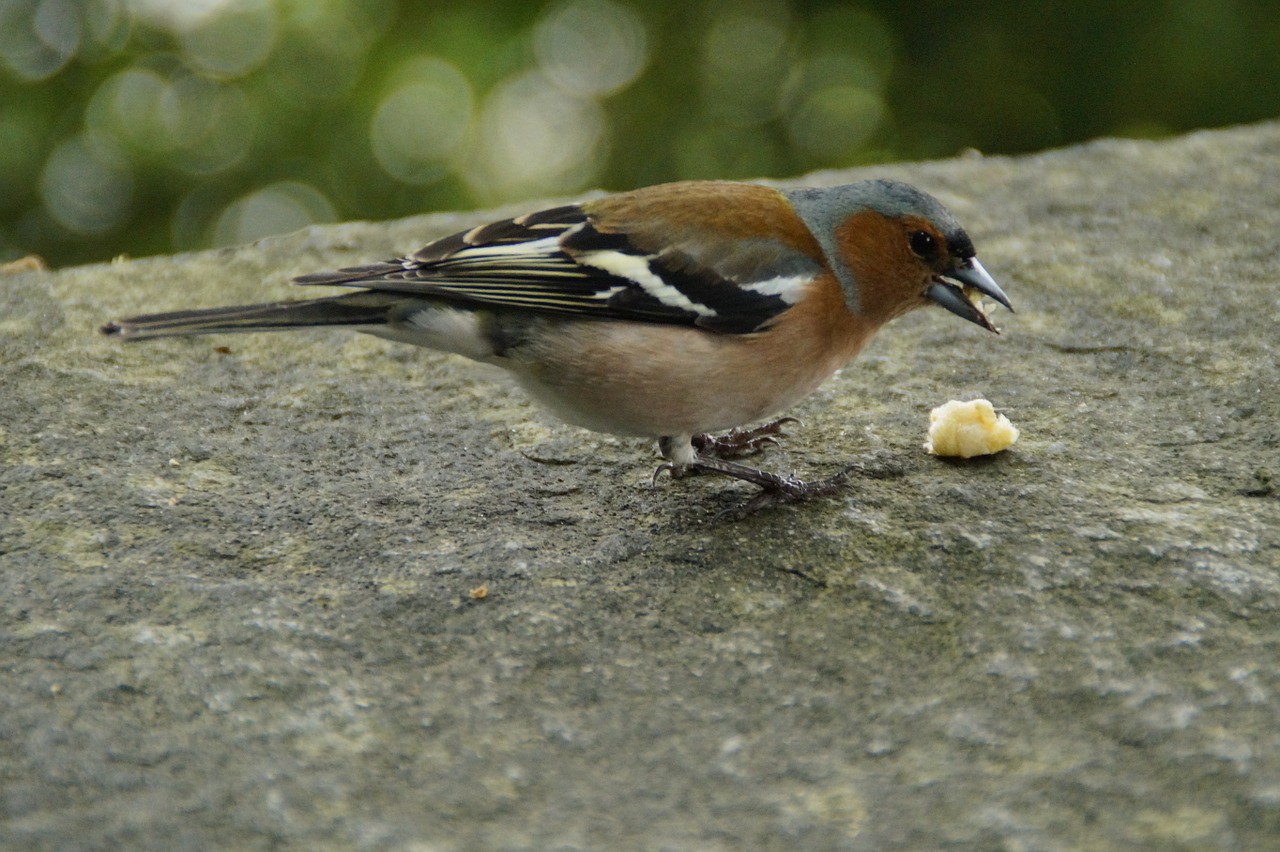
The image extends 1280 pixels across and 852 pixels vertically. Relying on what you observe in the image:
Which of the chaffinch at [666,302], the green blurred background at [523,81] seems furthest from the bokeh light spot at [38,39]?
the chaffinch at [666,302]

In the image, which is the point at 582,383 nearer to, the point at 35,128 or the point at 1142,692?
the point at 1142,692

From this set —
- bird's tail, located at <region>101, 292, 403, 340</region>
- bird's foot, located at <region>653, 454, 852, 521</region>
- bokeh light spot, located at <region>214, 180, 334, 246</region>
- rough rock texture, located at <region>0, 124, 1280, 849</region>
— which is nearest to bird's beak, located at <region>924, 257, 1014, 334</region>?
rough rock texture, located at <region>0, 124, 1280, 849</region>

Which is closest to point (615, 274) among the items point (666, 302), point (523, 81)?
point (666, 302)

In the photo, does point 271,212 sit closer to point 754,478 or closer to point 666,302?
point 666,302

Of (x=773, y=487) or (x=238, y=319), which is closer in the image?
(x=238, y=319)

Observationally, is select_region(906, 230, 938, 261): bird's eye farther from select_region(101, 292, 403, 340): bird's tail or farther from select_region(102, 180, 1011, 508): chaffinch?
select_region(101, 292, 403, 340): bird's tail

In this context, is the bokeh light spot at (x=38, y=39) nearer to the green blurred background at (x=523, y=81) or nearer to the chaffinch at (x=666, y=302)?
the green blurred background at (x=523, y=81)
